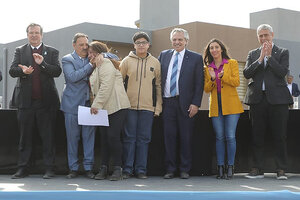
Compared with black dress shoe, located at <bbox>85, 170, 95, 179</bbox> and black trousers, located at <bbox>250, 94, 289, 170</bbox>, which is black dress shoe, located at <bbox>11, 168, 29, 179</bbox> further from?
black trousers, located at <bbox>250, 94, 289, 170</bbox>

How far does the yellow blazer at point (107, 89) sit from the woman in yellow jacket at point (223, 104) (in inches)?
38.5

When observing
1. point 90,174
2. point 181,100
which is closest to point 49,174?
point 90,174

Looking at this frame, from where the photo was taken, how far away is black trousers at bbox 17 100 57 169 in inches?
190

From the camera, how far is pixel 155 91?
4.87 metres

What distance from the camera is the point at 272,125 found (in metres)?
4.92

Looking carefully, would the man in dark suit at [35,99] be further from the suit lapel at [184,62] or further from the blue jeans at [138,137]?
the suit lapel at [184,62]

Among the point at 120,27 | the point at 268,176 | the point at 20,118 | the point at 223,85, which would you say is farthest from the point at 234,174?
the point at 120,27

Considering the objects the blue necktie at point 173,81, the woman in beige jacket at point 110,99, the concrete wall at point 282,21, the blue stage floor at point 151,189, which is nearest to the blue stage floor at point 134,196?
the blue stage floor at point 151,189

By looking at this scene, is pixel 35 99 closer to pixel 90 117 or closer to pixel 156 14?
pixel 90 117

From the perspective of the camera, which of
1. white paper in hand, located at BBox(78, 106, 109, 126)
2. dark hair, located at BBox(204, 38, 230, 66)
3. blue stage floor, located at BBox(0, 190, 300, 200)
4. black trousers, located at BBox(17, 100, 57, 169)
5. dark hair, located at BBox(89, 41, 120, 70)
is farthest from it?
dark hair, located at BBox(204, 38, 230, 66)

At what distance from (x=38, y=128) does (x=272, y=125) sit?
2.60 metres

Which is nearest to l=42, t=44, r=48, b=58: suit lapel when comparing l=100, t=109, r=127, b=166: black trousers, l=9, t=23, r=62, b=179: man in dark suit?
l=9, t=23, r=62, b=179: man in dark suit

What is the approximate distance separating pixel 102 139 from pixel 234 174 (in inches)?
67.4

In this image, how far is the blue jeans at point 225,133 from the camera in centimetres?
486
